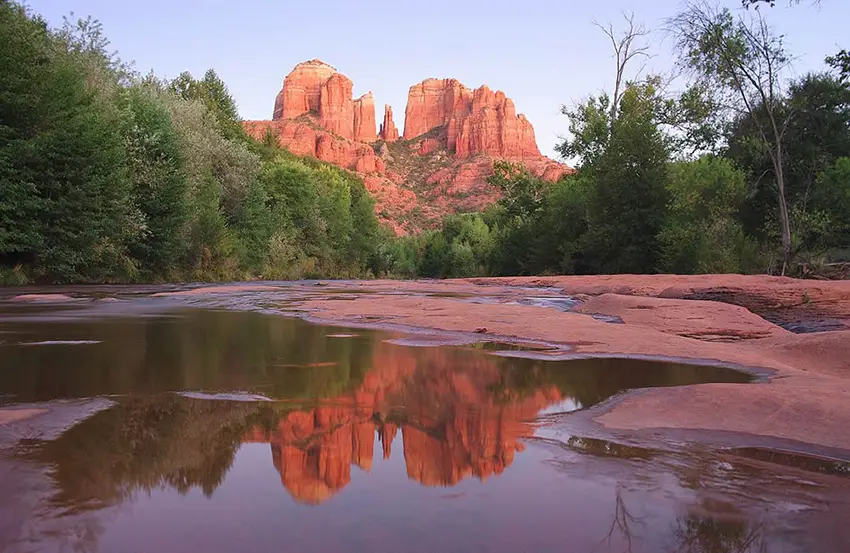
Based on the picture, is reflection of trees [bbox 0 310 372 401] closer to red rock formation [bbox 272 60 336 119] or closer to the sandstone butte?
the sandstone butte

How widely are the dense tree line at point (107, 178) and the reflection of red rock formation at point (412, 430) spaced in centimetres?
2003

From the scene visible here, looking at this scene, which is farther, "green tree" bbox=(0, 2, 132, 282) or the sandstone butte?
the sandstone butte

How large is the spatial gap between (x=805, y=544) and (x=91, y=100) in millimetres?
27734

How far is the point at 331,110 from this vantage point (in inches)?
6806

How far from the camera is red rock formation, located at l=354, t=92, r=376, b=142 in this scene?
177m

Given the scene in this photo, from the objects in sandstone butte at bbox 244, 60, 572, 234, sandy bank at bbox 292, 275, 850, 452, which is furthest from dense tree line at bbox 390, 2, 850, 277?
sandstone butte at bbox 244, 60, 572, 234

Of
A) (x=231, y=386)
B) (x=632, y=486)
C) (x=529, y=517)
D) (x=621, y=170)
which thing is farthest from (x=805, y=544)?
(x=621, y=170)

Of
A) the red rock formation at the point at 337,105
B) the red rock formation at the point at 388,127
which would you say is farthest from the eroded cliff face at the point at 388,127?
the red rock formation at the point at 337,105

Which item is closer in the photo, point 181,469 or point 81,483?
point 81,483

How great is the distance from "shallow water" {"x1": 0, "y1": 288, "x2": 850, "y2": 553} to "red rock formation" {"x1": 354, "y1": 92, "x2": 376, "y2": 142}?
176523 mm

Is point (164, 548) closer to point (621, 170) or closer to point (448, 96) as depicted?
point (621, 170)

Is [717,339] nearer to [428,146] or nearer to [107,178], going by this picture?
[107,178]

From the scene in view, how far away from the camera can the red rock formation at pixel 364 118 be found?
17700 centimetres

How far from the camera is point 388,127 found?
18325 cm
